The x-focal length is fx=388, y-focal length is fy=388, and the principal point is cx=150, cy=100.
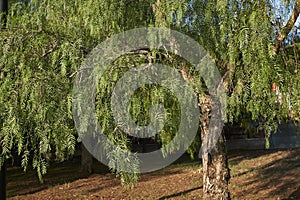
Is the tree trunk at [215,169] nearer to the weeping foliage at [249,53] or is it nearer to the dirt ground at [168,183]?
the weeping foliage at [249,53]

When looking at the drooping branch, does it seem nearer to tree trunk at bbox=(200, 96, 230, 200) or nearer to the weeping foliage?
the weeping foliage

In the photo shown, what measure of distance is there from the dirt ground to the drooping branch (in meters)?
4.55

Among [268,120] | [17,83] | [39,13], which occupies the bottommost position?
[268,120]

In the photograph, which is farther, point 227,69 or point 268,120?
point 227,69

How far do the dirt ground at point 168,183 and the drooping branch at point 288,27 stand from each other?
4550 millimetres

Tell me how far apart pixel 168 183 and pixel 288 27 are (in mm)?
6553

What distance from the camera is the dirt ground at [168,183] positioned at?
8.48 m

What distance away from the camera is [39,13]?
14.6 ft

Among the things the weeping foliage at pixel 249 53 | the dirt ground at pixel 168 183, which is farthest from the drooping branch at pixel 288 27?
the dirt ground at pixel 168 183

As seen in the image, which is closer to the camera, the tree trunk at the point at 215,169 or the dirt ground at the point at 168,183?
the tree trunk at the point at 215,169

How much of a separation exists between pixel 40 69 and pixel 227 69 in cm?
203

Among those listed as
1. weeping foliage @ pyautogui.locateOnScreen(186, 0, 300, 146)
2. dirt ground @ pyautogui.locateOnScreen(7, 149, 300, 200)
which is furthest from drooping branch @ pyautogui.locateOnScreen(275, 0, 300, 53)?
dirt ground @ pyautogui.locateOnScreen(7, 149, 300, 200)

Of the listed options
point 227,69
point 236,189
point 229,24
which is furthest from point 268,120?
point 236,189

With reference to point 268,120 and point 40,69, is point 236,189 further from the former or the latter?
point 40,69
